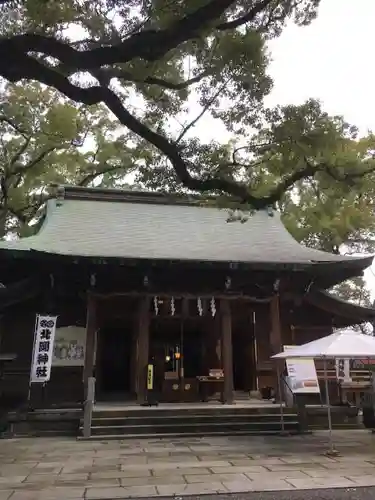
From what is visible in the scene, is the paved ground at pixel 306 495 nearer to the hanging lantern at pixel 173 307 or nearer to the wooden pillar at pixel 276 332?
the wooden pillar at pixel 276 332

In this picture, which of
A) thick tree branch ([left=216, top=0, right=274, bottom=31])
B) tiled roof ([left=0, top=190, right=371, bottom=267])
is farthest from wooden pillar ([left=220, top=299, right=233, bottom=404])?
thick tree branch ([left=216, top=0, right=274, bottom=31])

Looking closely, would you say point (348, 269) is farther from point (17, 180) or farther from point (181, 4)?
point (17, 180)

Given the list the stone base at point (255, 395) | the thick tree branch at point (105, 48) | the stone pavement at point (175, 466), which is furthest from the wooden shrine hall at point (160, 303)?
the thick tree branch at point (105, 48)

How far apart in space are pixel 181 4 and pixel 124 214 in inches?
409

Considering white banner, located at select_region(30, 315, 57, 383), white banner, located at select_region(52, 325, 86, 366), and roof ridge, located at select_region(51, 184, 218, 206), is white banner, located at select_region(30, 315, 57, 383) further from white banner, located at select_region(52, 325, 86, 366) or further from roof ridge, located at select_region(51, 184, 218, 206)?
roof ridge, located at select_region(51, 184, 218, 206)

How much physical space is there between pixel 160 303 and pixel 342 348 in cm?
598

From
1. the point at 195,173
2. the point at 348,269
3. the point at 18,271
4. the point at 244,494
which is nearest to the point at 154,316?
the point at 18,271

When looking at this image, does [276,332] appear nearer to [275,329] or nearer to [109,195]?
[275,329]

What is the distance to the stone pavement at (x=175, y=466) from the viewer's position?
213 inches

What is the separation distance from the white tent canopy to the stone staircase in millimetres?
2799

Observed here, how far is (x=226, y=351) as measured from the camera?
1182 cm

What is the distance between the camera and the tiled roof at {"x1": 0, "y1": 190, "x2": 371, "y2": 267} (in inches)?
489

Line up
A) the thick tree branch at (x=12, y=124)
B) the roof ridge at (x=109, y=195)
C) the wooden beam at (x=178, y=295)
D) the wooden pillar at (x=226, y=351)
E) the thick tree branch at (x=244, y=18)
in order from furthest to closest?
1. the roof ridge at (x=109, y=195)
2. the thick tree branch at (x=12, y=124)
3. the wooden beam at (x=178, y=295)
4. the wooden pillar at (x=226, y=351)
5. the thick tree branch at (x=244, y=18)

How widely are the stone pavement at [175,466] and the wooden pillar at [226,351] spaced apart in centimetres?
198
